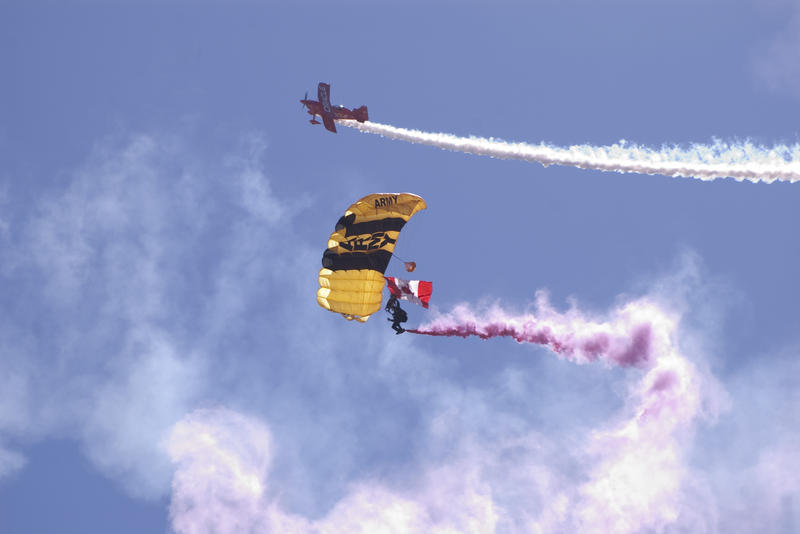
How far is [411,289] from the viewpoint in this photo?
4406 cm

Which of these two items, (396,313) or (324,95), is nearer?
(396,313)

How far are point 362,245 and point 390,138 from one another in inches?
750

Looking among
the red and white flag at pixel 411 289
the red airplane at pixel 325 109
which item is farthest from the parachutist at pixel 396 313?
the red airplane at pixel 325 109

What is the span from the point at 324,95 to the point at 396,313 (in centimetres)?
3373

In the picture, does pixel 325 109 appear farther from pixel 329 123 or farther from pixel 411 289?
pixel 411 289

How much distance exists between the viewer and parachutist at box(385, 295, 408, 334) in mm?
43266

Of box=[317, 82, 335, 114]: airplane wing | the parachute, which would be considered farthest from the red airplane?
the parachute

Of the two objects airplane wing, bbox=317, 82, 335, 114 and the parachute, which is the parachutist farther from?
airplane wing, bbox=317, 82, 335, 114

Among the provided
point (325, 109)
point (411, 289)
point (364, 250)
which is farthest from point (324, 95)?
point (411, 289)

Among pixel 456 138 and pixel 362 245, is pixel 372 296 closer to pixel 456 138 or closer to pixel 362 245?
pixel 362 245

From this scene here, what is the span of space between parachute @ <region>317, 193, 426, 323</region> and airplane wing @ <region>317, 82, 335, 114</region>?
29.4 m

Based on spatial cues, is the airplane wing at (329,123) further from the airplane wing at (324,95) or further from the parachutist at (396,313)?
the parachutist at (396,313)

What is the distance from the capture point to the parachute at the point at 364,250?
45.2 metres

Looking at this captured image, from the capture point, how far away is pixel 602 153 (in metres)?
48.9
